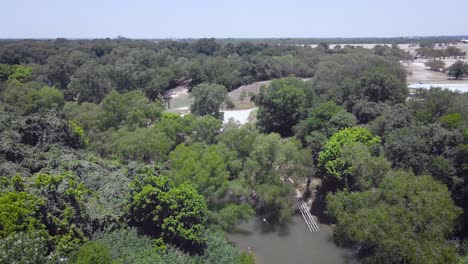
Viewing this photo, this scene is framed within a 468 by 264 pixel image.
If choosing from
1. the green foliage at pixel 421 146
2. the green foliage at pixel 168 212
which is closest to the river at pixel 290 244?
the green foliage at pixel 168 212

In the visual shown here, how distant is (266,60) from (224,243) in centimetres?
4390

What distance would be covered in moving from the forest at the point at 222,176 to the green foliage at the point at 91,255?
0.08 metres

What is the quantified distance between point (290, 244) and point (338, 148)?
731 centimetres

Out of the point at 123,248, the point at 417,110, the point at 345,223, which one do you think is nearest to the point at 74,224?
the point at 123,248

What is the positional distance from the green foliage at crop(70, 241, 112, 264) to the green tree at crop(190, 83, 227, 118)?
23067 millimetres

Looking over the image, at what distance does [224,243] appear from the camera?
18.2 m

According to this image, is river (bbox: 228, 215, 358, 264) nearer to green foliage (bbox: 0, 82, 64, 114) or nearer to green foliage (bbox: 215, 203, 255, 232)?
green foliage (bbox: 215, 203, 255, 232)

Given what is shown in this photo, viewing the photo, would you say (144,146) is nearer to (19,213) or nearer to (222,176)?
(222,176)

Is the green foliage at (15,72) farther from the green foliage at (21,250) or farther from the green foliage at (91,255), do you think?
the green foliage at (21,250)

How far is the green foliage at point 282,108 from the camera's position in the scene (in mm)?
33875

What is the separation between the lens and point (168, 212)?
16.9 m

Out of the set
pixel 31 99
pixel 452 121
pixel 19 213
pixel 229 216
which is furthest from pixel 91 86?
Answer: pixel 452 121

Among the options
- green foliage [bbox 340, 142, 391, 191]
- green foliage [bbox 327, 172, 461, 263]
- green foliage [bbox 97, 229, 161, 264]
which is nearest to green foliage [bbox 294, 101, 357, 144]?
green foliage [bbox 340, 142, 391, 191]

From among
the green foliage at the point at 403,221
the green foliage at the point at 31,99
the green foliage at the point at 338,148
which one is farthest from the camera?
the green foliage at the point at 31,99
